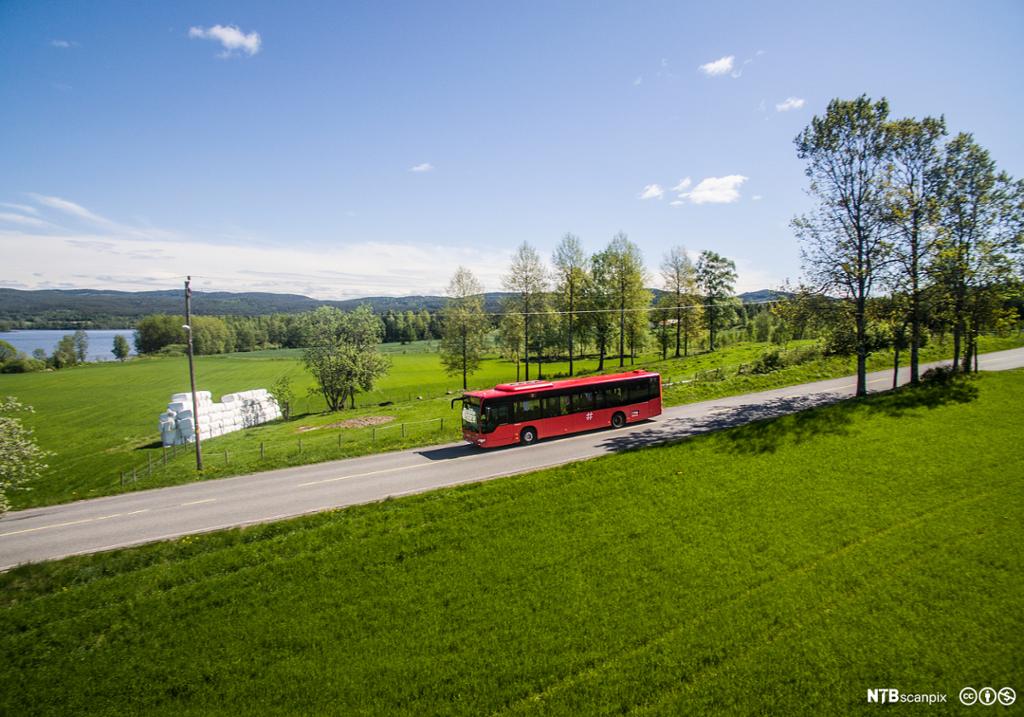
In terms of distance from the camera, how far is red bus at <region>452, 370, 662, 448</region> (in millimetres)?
23375

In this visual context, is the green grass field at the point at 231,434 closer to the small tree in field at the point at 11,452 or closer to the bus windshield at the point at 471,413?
the bus windshield at the point at 471,413

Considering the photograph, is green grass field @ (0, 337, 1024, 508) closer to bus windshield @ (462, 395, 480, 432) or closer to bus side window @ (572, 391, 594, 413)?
bus windshield @ (462, 395, 480, 432)

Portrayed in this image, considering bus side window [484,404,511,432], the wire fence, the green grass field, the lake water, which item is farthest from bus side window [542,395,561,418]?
the lake water

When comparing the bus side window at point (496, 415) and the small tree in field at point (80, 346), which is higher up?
the small tree in field at point (80, 346)

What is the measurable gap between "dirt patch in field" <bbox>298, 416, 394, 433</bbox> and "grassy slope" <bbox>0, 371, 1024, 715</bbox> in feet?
62.1

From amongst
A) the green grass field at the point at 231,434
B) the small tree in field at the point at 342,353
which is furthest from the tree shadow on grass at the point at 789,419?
the small tree in field at the point at 342,353

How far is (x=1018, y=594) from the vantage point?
373 inches

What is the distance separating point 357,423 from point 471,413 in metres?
14.7

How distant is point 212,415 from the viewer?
37.2 m

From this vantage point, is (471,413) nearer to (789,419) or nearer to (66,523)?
(789,419)

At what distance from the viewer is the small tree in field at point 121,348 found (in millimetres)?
132025

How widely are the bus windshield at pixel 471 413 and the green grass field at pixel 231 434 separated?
240cm

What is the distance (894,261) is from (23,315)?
28159cm
